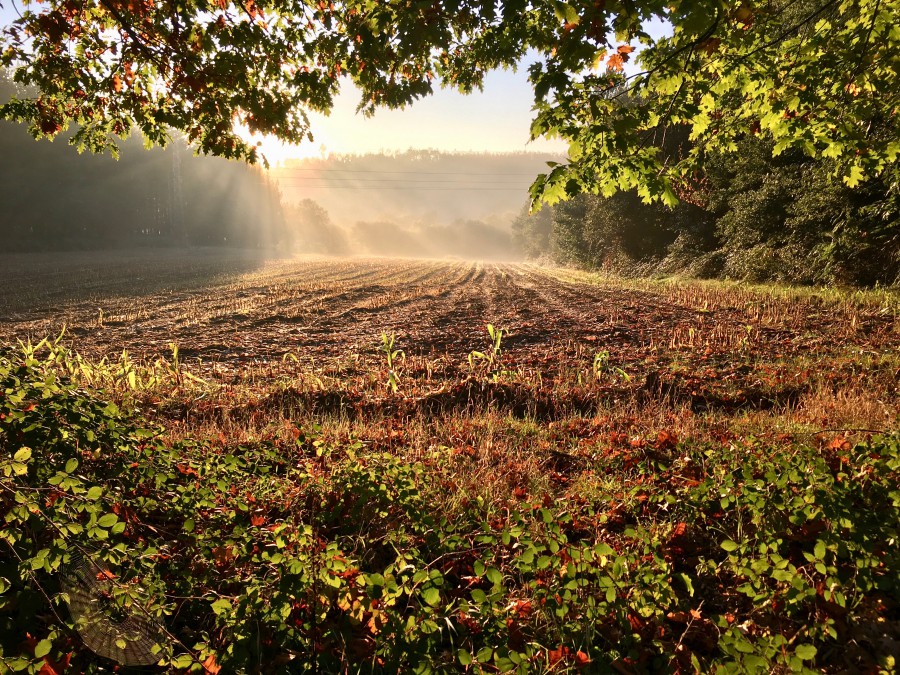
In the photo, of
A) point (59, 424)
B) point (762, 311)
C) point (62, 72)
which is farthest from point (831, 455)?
point (762, 311)

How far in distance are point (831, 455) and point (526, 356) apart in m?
5.82

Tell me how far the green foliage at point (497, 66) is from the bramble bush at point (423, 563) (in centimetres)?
288

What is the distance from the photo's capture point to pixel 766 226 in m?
18.4

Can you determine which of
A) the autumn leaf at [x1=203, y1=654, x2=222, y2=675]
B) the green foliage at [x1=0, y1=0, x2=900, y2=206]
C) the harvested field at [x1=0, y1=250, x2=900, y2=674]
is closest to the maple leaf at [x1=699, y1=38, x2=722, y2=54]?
the green foliage at [x1=0, y1=0, x2=900, y2=206]

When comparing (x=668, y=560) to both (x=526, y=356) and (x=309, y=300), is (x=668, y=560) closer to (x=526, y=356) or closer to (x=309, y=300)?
(x=526, y=356)

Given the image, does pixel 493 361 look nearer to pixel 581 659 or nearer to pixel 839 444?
pixel 839 444

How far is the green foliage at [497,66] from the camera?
A: 4102 millimetres

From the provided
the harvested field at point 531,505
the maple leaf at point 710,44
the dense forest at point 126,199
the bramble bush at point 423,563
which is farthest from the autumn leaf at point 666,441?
the dense forest at point 126,199

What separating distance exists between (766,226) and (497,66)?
17841 millimetres

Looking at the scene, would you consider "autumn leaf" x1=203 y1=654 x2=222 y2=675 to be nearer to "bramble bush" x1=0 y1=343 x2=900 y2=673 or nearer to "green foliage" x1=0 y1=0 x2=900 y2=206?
"bramble bush" x1=0 y1=343 x2=900 y2=673

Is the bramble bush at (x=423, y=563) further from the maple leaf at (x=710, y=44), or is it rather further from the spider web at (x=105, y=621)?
the maple leaf at (x=710, y=44)

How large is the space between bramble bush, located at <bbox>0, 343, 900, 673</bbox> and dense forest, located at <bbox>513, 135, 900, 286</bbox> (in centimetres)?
685

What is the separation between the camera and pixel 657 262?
93.0 feet

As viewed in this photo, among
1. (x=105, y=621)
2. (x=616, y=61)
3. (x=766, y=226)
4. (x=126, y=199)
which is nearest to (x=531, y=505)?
(x=105, y=621)
